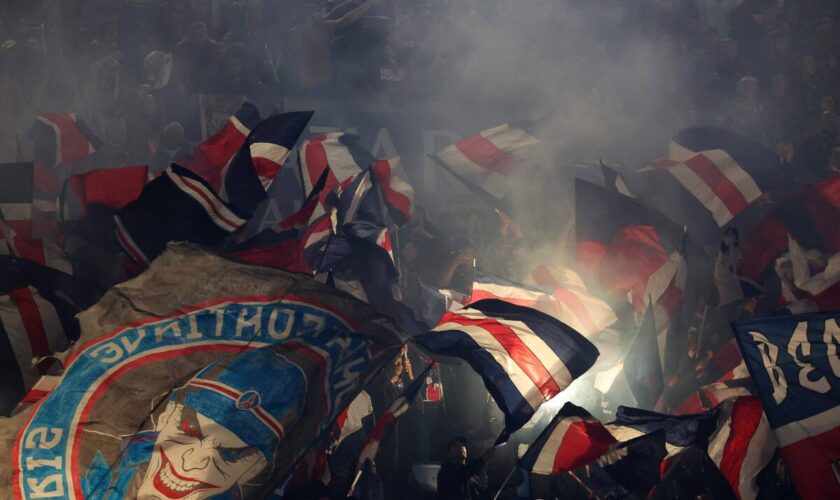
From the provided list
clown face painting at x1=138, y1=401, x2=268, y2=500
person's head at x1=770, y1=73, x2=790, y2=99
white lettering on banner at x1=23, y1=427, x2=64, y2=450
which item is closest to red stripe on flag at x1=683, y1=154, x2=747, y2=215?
person's head at x1=770, y1=73, x2=790, y2=99

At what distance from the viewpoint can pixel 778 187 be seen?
8.80m

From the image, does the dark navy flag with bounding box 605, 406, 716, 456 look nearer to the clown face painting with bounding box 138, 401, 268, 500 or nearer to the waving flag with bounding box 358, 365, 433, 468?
the waving flag with bounding box 358, 365, 433, 468

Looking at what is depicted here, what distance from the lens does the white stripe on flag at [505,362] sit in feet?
17.3

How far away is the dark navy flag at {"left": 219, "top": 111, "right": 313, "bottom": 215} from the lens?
6547mm

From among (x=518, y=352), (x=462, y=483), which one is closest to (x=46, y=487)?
(x=462, y=483)

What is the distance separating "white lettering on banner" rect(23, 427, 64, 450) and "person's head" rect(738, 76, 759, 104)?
9.31 meters

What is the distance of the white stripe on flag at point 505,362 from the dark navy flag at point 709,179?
12.3 ft

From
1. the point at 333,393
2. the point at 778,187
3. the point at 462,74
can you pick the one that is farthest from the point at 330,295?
the point at 462,74

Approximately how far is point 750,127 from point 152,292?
867cm

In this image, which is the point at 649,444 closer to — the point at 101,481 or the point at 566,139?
the point at 101,481

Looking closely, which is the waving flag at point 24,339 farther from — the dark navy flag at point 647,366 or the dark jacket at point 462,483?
the dark navy flag at point 647,366

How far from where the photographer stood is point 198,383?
4.74m

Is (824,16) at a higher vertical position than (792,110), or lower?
higher

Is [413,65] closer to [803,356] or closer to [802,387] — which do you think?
[803,356]
